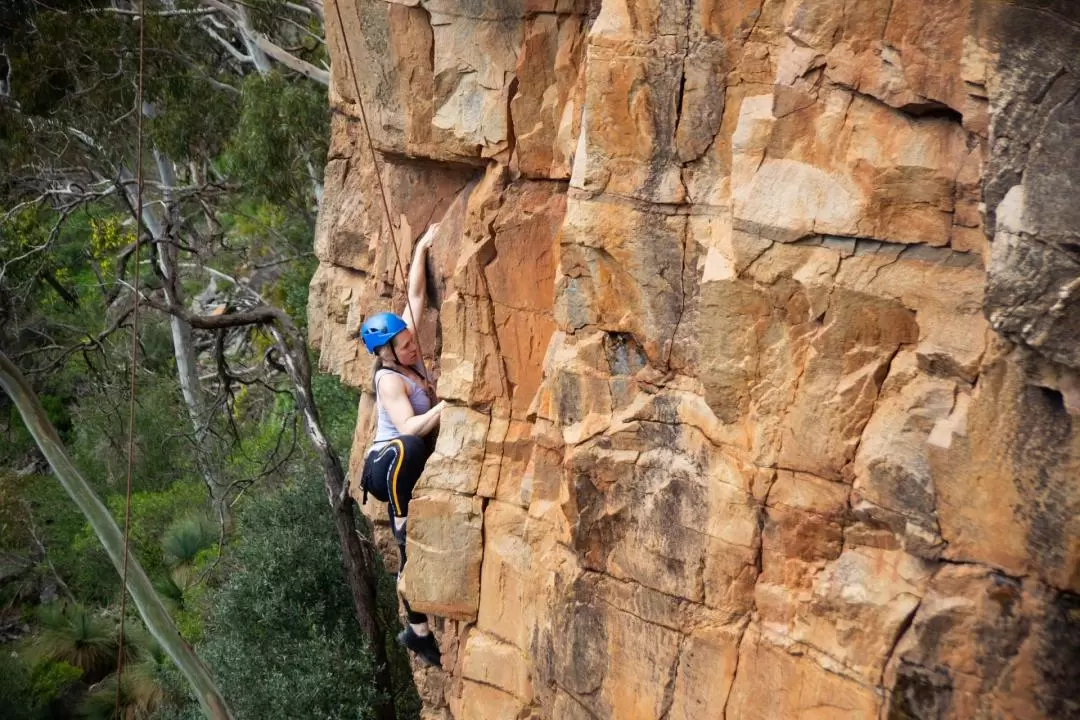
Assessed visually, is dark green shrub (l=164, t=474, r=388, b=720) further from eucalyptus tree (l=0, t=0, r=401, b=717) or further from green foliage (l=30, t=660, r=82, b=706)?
green foliage (l=30, t=660, r=82, b=706)

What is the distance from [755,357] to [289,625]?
26.7ft

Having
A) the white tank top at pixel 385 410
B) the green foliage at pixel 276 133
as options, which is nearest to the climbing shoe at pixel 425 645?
the white tank top at pixel 385 410

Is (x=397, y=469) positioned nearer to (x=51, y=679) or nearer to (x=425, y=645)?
(x=425, y=645)

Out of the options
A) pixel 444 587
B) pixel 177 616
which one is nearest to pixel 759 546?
pixel 444 587

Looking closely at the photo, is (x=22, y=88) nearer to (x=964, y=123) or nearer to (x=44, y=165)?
(x=44, y=165)

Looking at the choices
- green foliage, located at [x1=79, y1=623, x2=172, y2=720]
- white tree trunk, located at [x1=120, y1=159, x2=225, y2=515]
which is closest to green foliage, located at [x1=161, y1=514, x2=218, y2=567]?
white tree trunk, located at [x1=120, y1=159, x2=225, y2=515]

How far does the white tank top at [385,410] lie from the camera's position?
759 centimetres

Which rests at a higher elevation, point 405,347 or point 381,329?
point 381,329

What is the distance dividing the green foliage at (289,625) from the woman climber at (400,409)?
385 cm

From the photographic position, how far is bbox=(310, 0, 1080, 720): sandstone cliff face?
4.26 m

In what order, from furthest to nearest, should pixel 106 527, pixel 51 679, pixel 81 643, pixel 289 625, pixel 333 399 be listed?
pixel 333 399 → pixel 81 643 → pixel 51 679 → pixel 289 625 → pixel 106 527

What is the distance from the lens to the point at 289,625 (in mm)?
12062

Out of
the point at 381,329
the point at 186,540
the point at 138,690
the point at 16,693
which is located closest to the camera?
the point at 381,329

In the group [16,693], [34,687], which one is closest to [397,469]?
[16,693]
